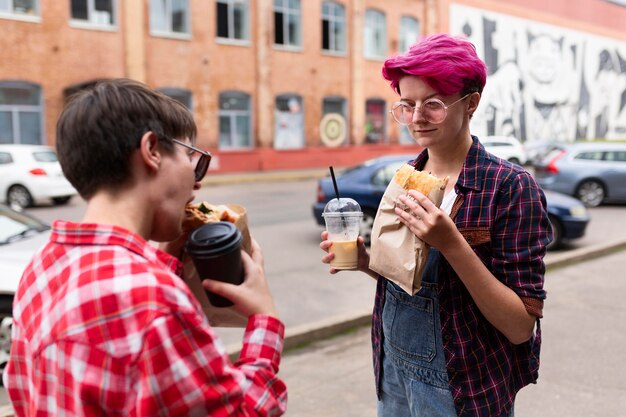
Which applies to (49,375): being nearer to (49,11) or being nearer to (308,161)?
(49,11)

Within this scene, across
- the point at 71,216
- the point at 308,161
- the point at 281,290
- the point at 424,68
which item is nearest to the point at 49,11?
the point at 71,216

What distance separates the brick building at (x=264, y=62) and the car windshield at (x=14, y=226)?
15.7 metres

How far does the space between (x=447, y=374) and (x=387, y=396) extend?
35 centimetres

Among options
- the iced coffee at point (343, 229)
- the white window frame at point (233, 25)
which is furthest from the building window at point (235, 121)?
the iced coffee at point (343, 229)

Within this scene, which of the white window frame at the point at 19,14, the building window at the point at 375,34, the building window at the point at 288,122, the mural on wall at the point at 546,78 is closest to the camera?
the white window frame at the point at 19,14

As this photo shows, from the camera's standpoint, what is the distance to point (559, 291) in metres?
6.97

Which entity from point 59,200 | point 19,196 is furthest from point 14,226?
point 59,200

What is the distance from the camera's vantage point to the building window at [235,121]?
25500mm

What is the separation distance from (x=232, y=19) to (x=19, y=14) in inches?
324

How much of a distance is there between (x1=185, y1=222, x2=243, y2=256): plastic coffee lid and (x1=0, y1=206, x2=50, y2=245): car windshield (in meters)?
4.94

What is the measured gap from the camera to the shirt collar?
122 cm

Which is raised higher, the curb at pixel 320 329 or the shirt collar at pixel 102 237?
the shirt collar at pixel 102 237

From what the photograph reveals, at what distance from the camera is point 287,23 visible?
89.2 ft

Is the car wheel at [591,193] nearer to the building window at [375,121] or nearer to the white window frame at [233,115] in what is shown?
the white window frame at [233,115]
